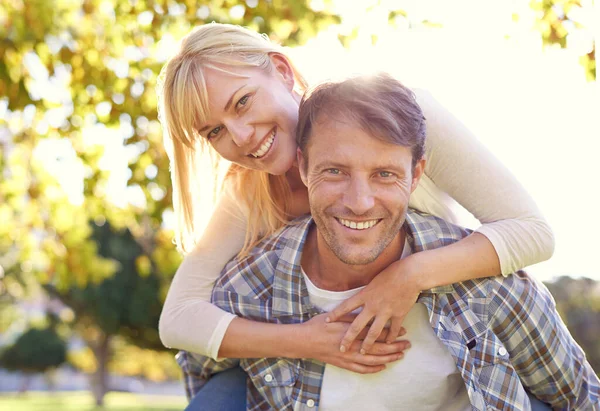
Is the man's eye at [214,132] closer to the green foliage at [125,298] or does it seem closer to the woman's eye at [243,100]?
the woman's eye at [243,100]

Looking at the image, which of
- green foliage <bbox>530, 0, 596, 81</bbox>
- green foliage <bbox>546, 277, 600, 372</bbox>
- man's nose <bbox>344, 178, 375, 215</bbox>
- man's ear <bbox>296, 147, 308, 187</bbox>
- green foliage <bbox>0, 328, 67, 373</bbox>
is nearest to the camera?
man's nose <bbox>344, 178, 375, 215</bbox>

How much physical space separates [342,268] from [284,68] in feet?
2.75

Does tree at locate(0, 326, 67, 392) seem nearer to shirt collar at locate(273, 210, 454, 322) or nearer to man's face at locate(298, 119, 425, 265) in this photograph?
shirt collar at locate(273, 210, 454, 322)

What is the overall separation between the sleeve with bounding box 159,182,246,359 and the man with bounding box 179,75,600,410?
151 millimetres

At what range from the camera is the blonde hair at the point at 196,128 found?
2.75 metres

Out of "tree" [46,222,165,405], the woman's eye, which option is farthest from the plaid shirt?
"tree" [46,222,165,405]

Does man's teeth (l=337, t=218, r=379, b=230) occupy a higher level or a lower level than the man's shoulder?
higher

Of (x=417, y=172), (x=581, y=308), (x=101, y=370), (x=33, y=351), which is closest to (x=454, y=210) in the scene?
(x=417, y=172)

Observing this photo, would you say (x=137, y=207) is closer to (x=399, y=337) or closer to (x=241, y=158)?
(x=241, y=158)

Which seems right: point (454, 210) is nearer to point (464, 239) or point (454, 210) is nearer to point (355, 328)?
point (464, 239)

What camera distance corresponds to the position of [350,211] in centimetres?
236

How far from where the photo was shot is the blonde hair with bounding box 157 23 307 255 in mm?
2752

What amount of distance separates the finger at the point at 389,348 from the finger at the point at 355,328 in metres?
0.07

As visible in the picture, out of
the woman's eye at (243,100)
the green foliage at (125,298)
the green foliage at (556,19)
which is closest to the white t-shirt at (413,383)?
the woman's eye at (243,100)
